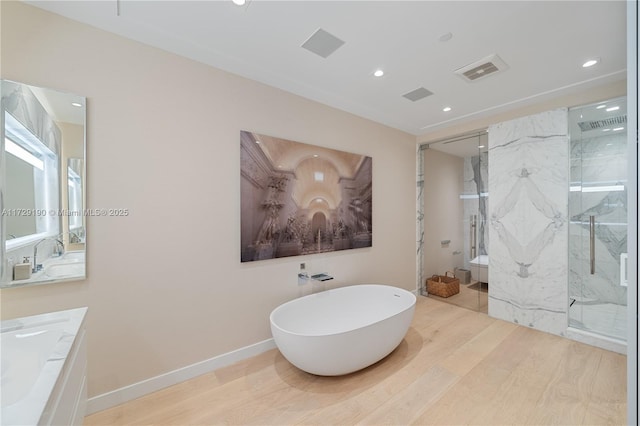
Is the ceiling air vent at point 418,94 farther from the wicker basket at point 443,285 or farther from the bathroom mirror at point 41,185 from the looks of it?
the bathroom mirror at point 41,185

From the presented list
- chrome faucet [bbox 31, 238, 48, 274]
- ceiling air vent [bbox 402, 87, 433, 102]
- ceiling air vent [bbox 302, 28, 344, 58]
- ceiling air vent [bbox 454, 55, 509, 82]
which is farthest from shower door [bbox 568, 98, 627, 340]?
chrome faucet [bbox 31, 238, 48, 274]

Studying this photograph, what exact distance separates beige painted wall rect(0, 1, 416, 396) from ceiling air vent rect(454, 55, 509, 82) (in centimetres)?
173

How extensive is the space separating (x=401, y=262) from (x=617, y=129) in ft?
9.36

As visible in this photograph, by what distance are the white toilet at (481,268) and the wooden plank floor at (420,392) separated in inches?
45.1

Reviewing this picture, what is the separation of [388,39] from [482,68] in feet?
3.44

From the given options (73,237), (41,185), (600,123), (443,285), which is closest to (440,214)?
(443,285)

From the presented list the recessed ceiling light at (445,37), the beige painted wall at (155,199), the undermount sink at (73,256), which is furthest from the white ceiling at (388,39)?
the undermount sink at (73,256)

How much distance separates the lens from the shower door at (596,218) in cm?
276

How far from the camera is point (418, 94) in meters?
2.85

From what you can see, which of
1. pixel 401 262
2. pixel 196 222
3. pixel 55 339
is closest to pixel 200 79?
pixel 196 222

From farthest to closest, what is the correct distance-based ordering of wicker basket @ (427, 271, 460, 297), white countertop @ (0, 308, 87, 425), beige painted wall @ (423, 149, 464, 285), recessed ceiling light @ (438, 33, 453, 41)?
beige painted wall @ (423, 149, 464, 285)
wicker basket @ (427, 271, 460, 297)
recessed ceiling light @ (438, 33, 453, 41)
white countertop @ (0, 308, 87, 425)

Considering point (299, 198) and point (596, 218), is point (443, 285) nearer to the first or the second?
point (596, 218)

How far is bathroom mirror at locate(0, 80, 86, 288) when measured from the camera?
1478 millimetres

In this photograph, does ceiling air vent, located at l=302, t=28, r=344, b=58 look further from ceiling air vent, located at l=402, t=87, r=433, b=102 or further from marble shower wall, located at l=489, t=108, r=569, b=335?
marble shower wall, located at l=489, t=108, r=569, b=335
